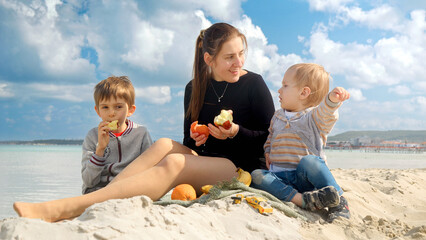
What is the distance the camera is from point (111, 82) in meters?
3.78

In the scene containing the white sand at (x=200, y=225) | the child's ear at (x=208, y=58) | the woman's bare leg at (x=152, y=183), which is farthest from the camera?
the child's ear at (x=208, y=58)

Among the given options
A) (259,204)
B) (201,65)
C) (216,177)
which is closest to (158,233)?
(259,204)

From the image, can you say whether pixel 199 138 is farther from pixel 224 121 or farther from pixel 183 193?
pixel 183 193

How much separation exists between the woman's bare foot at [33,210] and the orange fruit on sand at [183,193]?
3.22 feet

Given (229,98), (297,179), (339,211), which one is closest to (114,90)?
(229,98)

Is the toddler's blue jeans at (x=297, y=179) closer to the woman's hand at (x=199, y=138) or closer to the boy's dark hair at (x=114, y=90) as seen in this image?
the woman's hand at (x=199, y=138)

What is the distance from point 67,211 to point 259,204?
55.2 inches

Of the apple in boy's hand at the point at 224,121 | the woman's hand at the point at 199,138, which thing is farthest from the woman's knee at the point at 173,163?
the apple in boy's hand at the point at 224,121

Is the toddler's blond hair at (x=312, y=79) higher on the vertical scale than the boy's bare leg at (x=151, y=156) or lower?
higher

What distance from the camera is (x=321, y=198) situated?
299 centimetres

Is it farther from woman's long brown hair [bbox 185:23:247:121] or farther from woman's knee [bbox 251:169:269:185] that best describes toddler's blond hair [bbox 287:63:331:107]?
woman's knee [bbox 251:169:269:185]

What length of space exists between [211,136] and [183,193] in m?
0.77

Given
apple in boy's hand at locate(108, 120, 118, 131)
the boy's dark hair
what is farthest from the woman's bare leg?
the boy's dark hair

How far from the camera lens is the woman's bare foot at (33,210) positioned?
92.2 inches
